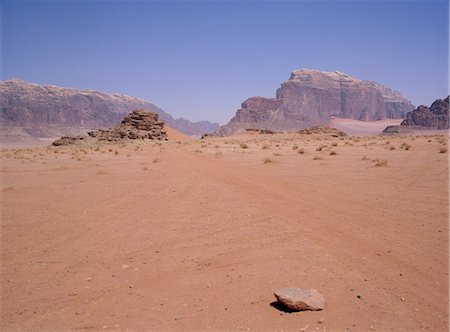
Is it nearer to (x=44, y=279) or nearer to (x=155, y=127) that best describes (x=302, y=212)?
(x=44, y=279)

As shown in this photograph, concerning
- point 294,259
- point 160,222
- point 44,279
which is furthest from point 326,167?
point 44,279

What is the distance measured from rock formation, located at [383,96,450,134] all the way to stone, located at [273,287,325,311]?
113 m

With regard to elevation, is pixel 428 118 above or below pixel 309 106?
below

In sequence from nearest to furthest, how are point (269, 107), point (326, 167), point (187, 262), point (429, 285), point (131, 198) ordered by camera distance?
point (429, 285) → point (187, 262) → point (131, 198) → point (326, 167) → point (269, 107)

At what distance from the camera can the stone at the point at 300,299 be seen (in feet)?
12.8

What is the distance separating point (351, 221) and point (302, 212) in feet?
3.34

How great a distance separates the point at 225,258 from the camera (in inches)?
210

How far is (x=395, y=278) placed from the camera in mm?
4648

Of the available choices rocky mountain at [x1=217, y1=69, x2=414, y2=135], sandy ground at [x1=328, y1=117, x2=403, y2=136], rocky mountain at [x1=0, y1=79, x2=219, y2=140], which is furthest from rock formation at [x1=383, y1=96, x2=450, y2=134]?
rocky mountain at [x1=0, y1=79, x2=219, y2=140]

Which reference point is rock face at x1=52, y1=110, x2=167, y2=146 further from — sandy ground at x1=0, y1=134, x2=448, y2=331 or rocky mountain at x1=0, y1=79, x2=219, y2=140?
rocky mountain at x1=0, y1=79, x2=219, y2=140

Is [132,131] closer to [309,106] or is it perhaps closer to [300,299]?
[300,299]

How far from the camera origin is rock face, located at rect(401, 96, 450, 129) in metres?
112

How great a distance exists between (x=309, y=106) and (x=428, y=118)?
73032 mm

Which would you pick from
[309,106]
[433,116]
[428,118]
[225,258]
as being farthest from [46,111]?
[225,258]
